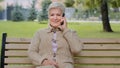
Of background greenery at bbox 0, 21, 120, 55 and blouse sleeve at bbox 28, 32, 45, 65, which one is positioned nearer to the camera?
blouse sleeve at bbox 28, 32, 45, 65

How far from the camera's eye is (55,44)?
415cm

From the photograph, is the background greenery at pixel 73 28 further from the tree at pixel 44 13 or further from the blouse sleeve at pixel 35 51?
the blouse sleeve at pixel 35 51

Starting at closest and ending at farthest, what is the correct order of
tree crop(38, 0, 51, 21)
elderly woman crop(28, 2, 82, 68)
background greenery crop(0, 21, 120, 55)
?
1. elderly woman crop(28, 2, 82, 68)
2. background greenery crop(0, 21, 120, 55)
3. tree crop(38, 0, 51, 21)

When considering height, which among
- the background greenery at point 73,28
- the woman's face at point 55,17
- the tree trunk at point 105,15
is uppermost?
the woman's face at point 55,17

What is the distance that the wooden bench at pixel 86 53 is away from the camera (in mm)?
4492

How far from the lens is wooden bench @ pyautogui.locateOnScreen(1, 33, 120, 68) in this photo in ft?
14.7

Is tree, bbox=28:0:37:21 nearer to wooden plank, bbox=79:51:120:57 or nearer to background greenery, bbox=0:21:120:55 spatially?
background greenery, bbox=0:21:120:55

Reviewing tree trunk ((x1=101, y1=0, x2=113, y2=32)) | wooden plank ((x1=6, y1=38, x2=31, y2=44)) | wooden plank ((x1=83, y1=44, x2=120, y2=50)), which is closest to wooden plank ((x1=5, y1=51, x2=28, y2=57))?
wooden plank ((x1=6, y1=38, x2=31, y2=44))

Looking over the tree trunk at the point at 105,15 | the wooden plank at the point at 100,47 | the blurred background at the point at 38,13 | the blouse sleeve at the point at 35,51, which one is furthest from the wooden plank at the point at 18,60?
the blurred background at the point at 38,13

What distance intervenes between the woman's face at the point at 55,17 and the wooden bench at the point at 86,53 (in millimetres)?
507

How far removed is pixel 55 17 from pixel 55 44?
0.98ft

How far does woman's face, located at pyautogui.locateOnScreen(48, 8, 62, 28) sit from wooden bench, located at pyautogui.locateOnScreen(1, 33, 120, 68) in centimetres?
51

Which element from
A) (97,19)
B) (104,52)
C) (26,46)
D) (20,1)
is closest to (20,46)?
(26,46)

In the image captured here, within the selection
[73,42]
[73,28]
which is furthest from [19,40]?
[73,28]
